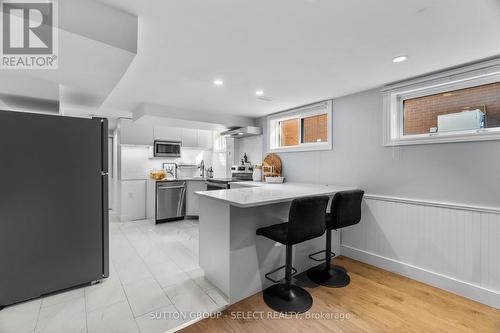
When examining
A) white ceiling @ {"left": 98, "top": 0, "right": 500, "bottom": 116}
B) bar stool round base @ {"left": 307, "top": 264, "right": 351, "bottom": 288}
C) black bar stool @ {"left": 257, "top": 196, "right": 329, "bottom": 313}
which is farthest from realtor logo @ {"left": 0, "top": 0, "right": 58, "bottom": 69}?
bar stool round base @ {"left": 307, "top": 264, "right": 351, "bottom": 288}

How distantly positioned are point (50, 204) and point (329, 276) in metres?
2.90

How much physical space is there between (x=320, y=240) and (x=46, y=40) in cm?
312

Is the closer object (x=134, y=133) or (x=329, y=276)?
(x=329, y=276)

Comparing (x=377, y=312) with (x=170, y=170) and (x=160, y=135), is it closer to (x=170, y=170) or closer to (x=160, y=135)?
(x=170, y=170)

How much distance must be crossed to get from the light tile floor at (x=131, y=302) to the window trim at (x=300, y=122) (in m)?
2.39

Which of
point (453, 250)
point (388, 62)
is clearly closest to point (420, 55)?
point (388, 62)

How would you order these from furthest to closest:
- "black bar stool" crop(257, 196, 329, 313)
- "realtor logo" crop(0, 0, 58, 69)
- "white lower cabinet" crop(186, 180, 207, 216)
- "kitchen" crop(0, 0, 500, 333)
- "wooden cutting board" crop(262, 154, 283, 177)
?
"white lower cabinet" crop(186, 180, 207, 216) → "wooden cutting board" crop(262, 154, 283, 177) → "black bar stool" crop(257, 196, 329, 313) → "kitchen" crop(0, 0, 500, 333) → "realtor logo" crop(0, 0, 58, 69)

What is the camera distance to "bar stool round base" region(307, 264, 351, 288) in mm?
2396

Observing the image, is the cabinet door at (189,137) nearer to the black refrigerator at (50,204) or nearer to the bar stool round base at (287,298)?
the black refrigerator at (50,204)

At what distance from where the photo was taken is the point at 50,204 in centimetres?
210

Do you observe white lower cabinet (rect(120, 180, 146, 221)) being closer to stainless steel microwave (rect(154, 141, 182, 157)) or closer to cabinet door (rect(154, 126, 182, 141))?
stainless steel microwave (rect(154, 141, 182, 157))

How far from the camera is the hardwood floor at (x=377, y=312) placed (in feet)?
5.79

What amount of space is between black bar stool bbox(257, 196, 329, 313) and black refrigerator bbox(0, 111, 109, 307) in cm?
173

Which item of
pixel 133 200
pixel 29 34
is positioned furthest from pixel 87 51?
pixel 133 200
